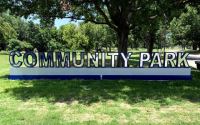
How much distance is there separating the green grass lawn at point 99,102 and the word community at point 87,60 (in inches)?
33.3

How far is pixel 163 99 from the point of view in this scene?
9.91 meters

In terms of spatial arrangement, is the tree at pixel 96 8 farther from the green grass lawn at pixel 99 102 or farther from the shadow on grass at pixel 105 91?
the green grass lawn at pixel 99 102

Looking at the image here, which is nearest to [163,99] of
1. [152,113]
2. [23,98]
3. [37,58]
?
[152,113]

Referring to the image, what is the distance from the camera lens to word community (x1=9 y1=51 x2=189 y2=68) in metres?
13.5

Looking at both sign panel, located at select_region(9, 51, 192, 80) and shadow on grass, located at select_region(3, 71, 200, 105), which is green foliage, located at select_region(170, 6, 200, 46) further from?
shadow on grass, located at select_region(3, 71, 200, 105)

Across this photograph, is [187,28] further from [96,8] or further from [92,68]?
[92,68]

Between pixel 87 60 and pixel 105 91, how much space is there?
9.73ft

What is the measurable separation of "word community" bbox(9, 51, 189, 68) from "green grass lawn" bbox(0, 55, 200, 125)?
2.78ft

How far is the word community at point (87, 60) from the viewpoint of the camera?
1355 centimetres

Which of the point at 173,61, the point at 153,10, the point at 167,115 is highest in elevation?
the point at 153,10

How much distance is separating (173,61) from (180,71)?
450 mm

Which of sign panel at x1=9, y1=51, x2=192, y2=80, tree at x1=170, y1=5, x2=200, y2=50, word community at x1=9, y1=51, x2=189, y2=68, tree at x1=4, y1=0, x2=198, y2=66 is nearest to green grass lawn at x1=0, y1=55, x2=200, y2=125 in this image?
sign panel at x1=9, y1=51, x2=192, y2=80

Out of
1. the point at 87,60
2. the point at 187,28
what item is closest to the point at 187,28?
the point at 187,28

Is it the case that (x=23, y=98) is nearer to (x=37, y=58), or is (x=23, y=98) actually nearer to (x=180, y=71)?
(x=37, y=58)
